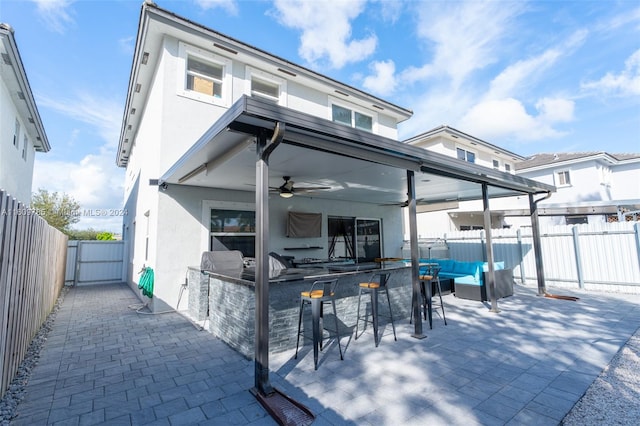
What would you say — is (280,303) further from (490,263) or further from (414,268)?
(490,263)

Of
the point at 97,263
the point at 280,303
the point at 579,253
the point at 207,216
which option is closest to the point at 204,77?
the point at 207,216

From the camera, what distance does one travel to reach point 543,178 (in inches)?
670

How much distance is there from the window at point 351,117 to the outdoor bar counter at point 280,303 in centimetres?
587

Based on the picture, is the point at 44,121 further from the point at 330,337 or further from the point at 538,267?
the point at 538,267

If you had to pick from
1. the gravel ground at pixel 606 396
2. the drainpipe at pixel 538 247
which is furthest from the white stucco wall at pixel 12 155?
the drainpipe at pixel 538 247

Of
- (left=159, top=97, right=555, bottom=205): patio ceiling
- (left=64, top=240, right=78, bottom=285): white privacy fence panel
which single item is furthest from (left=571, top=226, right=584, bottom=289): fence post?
(left=64, top=240, right=78, bottom=285): white privacy fence panel

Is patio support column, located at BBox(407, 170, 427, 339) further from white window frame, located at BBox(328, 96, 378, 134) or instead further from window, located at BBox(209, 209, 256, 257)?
white window frame, located at BBox(328, 96, 378, 134)

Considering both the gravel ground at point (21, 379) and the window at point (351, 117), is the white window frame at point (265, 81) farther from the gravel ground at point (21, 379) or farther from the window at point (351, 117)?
the gravel ground at point (21, 379)

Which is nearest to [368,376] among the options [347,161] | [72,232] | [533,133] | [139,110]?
[347,161]

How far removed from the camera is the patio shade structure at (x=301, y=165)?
9.58 feet

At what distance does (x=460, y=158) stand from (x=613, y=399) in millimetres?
12332

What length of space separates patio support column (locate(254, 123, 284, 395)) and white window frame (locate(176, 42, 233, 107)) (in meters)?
4.68

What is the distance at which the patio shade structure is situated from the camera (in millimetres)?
2920

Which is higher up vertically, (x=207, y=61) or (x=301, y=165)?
(x=207, y=61)
